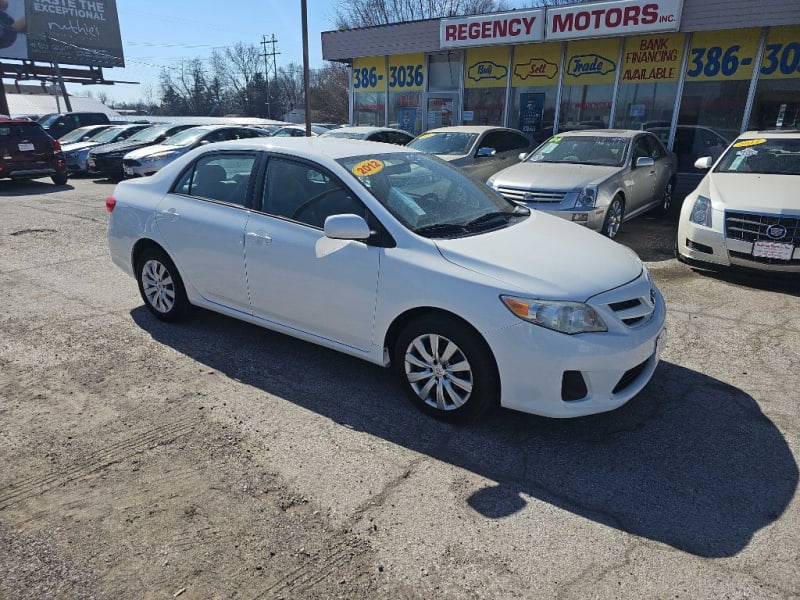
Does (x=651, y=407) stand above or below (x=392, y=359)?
below

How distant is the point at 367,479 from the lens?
297 centimetres

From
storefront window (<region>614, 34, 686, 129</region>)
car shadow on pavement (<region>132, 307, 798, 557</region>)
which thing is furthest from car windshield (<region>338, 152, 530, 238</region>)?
storefront window (<region>614, 34, 686, 129</region>)

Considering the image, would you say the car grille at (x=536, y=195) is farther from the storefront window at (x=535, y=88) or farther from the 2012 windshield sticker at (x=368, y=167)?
the storefront window at (x=535, y=88)

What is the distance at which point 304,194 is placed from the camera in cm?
392

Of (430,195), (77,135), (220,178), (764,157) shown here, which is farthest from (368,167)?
(77,135)

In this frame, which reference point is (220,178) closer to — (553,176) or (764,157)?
(553,176)

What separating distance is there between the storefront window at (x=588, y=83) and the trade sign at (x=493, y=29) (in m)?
1.27

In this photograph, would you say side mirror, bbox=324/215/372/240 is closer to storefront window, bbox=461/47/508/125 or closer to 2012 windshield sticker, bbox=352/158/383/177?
2012 windshield sticker, bbox=352/158/383/177

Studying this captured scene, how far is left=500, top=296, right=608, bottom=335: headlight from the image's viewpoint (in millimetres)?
3041

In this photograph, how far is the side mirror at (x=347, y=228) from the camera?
339cm

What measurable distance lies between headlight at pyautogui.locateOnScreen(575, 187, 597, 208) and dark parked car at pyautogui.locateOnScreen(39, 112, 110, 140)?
21.9m

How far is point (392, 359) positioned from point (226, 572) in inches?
63.5

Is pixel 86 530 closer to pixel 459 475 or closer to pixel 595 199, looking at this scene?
pixel 459 475

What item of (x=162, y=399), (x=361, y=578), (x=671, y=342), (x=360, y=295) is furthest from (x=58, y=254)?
(x=671, y=342)
